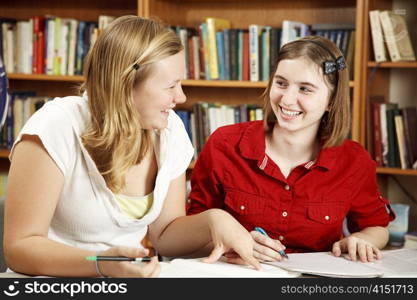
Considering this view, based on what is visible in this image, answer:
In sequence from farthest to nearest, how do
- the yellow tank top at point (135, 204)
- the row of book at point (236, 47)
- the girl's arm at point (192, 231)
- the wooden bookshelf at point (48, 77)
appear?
the wooden bookshelf at point (48, 77) < the row of book at point (236, 47) < the yellow tank top at point (135, 204) < the girl's arm at point (192, 231)

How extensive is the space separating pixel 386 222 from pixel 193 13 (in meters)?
1.93

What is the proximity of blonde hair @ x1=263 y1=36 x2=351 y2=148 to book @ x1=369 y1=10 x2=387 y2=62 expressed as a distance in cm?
114

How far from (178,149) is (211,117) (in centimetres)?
160

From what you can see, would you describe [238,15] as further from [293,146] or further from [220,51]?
[293,146]

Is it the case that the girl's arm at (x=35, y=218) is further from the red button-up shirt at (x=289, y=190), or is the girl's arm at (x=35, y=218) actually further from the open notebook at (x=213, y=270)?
the red button-up shirt at (x=289, y=190)

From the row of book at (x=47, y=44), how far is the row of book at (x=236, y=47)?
0.49 m

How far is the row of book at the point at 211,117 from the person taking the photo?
329cm

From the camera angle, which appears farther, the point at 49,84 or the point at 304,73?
the point at 49,84

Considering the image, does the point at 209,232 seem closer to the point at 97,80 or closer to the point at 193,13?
the point at 97,80

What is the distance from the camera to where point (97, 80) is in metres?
1.53

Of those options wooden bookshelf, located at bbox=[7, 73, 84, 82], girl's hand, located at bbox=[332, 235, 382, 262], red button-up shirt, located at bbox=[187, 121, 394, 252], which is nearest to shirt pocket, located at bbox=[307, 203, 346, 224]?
red button-up shirt, located at bbox=[187, 121, 394, 252]

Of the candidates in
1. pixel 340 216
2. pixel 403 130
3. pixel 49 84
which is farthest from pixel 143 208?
pixel 49 84

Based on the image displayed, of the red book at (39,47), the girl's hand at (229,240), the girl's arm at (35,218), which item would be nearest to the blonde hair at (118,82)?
the girl's arm at (35,218)

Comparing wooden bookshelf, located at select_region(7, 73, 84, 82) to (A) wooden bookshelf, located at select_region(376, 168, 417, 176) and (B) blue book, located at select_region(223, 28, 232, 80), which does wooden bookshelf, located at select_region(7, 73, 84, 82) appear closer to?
(B) blue book, located at select_region(223, 28, 232, 80)
